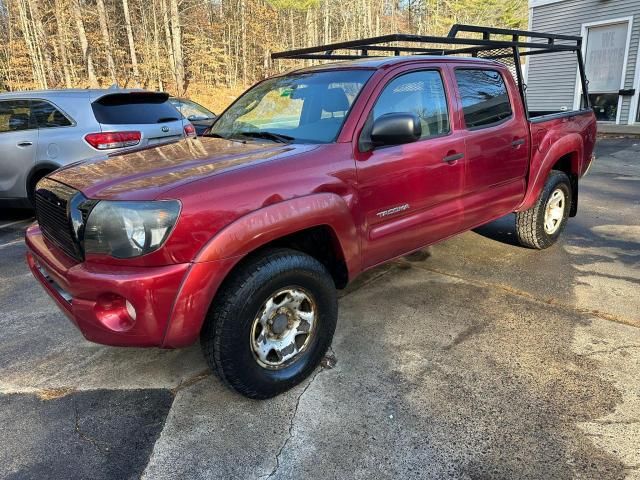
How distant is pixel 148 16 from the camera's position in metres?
28.5

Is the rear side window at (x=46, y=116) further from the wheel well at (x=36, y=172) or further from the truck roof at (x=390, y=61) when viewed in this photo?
the truck roof at (x=390, y=61)

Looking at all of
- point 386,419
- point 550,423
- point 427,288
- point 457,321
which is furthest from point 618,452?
point 427,288

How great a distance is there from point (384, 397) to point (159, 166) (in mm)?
1797

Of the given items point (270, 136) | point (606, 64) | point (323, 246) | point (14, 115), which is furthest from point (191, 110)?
point (606, 64)

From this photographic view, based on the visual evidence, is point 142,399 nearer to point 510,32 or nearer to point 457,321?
point 457,321

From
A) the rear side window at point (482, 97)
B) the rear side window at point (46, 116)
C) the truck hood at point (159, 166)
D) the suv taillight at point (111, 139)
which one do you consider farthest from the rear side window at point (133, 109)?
the rear side window at point (482, 97)

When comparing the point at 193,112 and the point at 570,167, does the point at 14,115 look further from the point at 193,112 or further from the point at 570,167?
the point at 570,167

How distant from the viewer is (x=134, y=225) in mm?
2195

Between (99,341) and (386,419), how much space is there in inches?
59.4

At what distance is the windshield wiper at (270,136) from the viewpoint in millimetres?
3076

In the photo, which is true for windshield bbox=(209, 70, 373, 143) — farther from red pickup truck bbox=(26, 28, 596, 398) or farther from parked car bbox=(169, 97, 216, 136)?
parked car bbox=(169, 97, 216, 136)

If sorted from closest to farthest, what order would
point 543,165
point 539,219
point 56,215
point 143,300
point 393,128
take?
point 143,300 → point 56,215 → point 393,128 → point 543,165 → point 539,219

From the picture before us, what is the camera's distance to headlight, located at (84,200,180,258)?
85.8 inches

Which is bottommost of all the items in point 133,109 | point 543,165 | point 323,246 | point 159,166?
point 323,246
